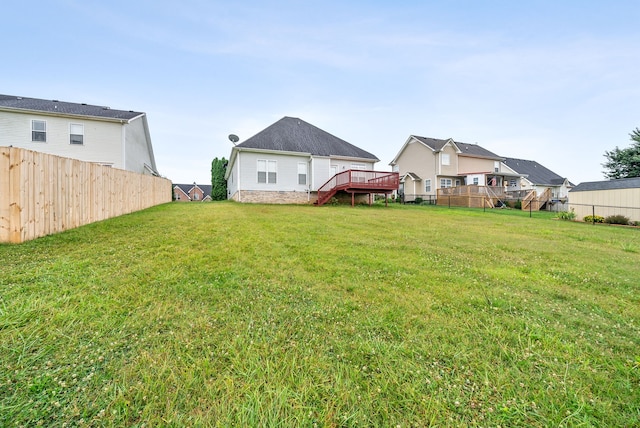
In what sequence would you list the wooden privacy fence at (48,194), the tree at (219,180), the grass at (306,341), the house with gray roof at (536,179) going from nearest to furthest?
the grass at (306,341) < the wooden privacy fence at (48,194) < the tree at (219,180) < the house with gray roof at (536,179)

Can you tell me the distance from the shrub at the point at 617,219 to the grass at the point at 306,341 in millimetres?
13502

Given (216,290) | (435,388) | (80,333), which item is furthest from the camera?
(216,290)

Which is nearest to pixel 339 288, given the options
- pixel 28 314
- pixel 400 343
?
pixel 400 343

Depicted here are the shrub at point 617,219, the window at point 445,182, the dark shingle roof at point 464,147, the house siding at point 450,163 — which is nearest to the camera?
the shrub at point 617,219

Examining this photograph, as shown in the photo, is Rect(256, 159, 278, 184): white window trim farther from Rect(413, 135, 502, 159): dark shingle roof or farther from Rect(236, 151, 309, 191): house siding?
Rect(413, 135, 502, 159): dark shingle roof

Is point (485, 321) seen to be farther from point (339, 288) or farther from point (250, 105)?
point (250, 105)

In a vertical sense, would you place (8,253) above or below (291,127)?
below

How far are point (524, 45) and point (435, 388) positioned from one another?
17613 millimetres

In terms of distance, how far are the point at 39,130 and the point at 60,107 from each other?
2187 millimetres

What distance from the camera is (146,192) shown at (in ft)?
39.4

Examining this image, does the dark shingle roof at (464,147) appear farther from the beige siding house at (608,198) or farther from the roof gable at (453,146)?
the beige siding house at (608,198)

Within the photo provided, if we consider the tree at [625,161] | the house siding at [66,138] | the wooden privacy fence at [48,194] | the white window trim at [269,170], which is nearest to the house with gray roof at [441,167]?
the tree at [625,161]

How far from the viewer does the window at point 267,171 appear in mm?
17016

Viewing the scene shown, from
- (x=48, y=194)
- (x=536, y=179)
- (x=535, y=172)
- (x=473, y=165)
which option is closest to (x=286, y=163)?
(x=48, y=194)
